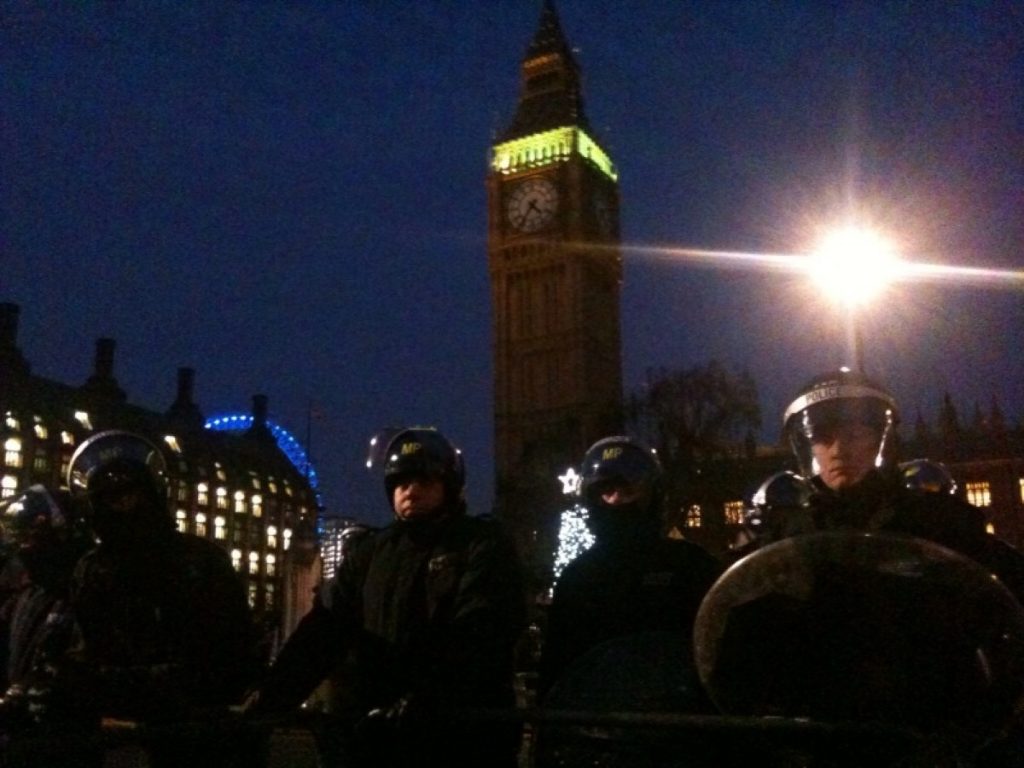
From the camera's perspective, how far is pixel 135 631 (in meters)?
3.76

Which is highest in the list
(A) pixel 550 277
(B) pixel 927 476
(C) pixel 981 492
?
(A) pixel 550 277

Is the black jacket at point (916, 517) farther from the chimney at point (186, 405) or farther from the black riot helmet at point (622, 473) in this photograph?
the chimney at point (186, 405)

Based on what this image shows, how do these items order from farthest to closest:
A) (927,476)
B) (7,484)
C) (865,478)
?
(7,484) < (927,476) < (865,478)

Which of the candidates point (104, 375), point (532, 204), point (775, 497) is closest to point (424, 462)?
point (775, 497)

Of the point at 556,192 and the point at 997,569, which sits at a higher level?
the point at 556,192

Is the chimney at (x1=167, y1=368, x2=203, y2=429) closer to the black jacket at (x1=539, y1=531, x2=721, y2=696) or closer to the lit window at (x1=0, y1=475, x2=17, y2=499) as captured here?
the lit window at (x1=0, y1=475, x2=17, y2=499)

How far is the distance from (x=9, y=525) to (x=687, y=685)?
3.93m

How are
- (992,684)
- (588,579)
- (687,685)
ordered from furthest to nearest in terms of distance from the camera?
(588,579) < (687,685) < (992,684)

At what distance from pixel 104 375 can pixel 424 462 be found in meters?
77.8

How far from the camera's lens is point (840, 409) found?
11.5 feet

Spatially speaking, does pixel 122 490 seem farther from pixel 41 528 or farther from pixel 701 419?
pixel 701 419

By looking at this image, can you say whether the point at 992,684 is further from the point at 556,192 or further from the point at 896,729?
the point at 556,192

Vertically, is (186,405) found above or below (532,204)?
below

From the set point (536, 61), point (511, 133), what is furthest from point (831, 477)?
point (536, 61)
